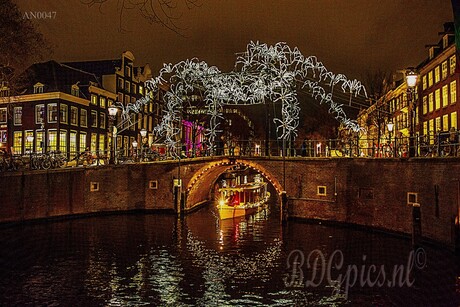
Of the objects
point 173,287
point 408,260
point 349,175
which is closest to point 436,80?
point 349,175

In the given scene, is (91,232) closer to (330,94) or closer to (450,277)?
(330,94)

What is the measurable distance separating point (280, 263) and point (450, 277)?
567cm

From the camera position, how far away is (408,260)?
17953mm

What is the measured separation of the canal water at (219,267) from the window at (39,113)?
64.8 feet

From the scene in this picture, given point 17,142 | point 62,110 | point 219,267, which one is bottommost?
point 219,267

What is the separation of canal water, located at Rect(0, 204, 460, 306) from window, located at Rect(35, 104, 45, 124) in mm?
19762

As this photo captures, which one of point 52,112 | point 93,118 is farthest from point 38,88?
point 93,118

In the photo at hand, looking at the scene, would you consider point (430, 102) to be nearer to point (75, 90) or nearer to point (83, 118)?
point (83, 118)

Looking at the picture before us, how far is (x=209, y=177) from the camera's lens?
36500 mm

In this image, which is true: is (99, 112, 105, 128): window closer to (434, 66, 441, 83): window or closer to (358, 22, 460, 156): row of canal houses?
(358, 22, 460, 156): row of canal houses

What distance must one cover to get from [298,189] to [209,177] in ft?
31.6

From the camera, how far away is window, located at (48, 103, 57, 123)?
4297 centimetres

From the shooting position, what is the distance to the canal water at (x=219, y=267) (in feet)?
45.5

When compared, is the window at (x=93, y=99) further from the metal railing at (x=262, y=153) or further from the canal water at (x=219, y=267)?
the canal water at (x=219, y=267)
